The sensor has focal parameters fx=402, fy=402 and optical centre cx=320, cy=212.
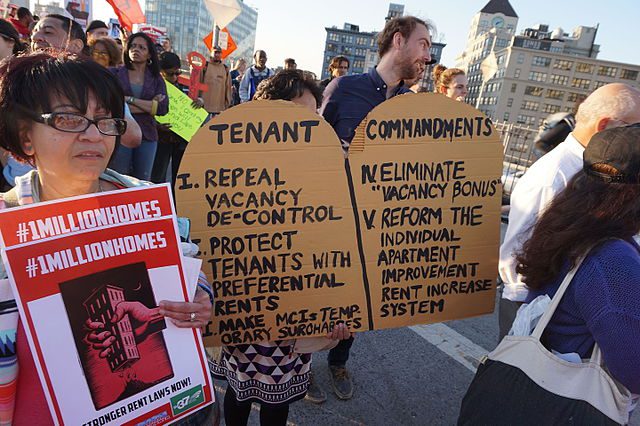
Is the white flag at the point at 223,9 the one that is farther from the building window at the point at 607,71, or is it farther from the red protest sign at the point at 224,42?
the building window at the point at 607,71

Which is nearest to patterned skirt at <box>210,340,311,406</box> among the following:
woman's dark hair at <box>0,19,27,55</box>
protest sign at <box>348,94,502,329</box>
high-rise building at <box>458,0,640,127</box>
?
protest sign at <box>348,94,502,329</box>

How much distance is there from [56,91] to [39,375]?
2.34 ft

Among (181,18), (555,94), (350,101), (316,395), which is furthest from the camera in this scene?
(181,18)

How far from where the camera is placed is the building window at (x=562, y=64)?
83931mm

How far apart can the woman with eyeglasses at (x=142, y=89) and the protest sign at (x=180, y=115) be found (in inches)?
11.2

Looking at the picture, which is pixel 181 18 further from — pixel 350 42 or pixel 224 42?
pixel 224 42

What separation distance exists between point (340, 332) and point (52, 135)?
1242 mm

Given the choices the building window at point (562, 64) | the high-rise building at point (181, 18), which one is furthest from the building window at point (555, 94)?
the high-rise building at point (181, 18)

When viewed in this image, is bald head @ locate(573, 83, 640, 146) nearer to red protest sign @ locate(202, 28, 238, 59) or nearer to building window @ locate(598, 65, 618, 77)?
red protest sign @ locate(202, 28, 238, 59)

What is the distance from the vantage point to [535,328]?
1.34m

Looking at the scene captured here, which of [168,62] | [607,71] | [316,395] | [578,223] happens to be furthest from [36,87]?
[607,71]

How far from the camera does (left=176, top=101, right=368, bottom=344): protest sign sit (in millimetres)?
1490

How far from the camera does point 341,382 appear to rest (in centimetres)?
255

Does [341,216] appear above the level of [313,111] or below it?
below
